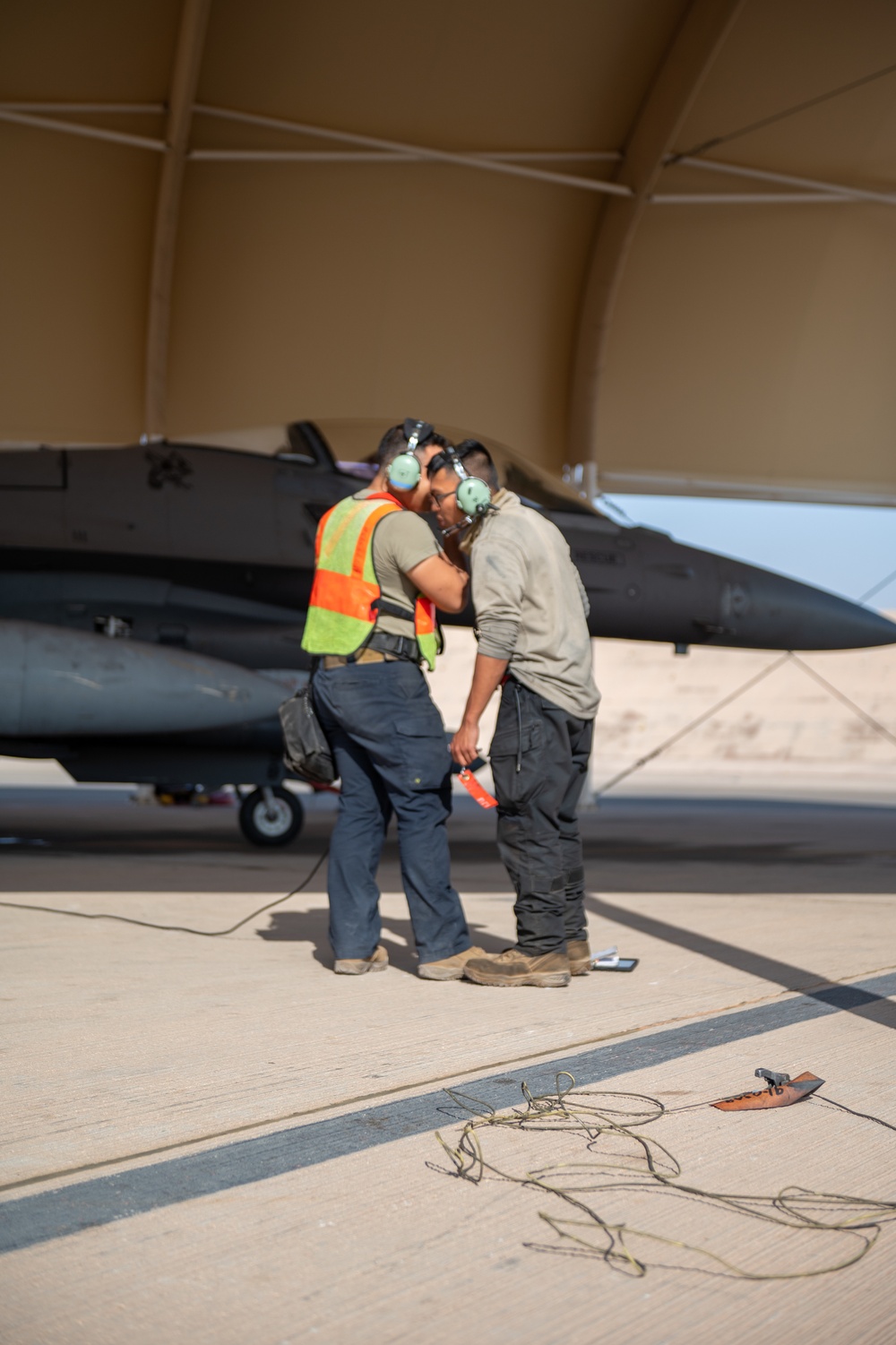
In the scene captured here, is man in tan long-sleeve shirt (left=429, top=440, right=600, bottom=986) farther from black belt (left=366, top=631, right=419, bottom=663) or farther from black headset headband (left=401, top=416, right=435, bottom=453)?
black belt (left=366, top=631, right=419, bottom=663)

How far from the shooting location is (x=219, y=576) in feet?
28.2

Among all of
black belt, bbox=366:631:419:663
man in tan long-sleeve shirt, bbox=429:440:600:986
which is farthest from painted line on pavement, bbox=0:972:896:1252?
black belt, bbox=366:631:419:663

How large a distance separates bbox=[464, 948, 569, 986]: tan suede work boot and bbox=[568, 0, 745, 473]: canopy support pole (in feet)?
32.8

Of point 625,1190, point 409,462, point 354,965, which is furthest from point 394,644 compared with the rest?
point 625,1190

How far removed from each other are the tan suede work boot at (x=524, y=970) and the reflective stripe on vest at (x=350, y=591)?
1.03 metres

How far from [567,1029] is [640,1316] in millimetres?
1580

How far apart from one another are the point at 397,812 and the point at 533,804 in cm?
48

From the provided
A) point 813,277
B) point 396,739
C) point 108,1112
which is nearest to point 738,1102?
point 108,1112

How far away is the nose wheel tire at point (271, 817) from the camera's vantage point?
894 cm

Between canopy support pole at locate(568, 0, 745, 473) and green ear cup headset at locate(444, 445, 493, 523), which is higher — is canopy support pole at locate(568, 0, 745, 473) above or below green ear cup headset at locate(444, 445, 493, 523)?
above

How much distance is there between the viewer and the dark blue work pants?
153 inches

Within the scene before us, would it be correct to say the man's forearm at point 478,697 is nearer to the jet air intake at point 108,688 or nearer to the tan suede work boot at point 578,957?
the tan suede work boot at point 578,957

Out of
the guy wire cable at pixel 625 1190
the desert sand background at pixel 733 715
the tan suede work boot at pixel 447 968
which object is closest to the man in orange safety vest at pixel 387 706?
the tan suede work boot at pixel 447 968

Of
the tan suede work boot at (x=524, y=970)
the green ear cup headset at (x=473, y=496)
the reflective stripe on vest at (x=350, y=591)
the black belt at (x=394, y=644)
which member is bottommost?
the tan suede work boot at (x=524, y=970)
